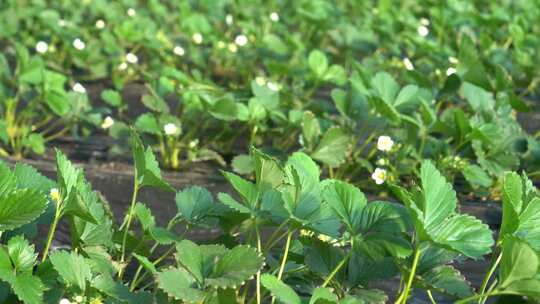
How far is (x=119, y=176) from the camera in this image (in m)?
3.24

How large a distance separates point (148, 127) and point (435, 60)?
5.03 feet

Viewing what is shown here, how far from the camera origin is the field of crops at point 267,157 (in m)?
1.75

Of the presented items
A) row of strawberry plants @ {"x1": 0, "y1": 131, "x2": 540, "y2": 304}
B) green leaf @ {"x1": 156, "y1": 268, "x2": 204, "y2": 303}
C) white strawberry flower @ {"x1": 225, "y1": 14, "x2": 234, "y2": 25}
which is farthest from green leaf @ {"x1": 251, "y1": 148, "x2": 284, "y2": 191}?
white strawberry flower @ {"x1": 225, "y1": 14, "x2": 234, "y2": 25}

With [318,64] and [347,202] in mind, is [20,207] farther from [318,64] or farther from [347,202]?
[318,64]

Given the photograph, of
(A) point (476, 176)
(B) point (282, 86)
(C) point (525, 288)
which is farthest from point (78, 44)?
(C) point (525, 288)

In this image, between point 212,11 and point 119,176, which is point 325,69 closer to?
point 119,176

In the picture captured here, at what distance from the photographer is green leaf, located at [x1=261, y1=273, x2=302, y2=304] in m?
1.64

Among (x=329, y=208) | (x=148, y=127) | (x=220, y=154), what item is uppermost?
(x=329, y=208)

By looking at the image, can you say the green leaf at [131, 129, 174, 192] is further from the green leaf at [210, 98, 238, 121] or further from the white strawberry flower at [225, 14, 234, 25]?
the white strawberry flower at [225, 14, 234, 25]

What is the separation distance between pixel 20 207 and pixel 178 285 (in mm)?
294

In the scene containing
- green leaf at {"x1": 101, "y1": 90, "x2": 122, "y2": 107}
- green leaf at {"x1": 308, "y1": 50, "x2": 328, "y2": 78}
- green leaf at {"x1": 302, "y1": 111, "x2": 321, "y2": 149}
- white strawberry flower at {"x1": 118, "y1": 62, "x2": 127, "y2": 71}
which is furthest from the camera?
white strawberry flower at {"x1": 118, "y1": 62, "x2": 127, "y2": 71}

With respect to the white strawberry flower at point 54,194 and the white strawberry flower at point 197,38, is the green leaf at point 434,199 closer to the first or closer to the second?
the white strawberry flower at point 54,194

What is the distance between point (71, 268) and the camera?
5.62ft

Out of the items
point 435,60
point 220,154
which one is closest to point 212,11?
point 435,60
